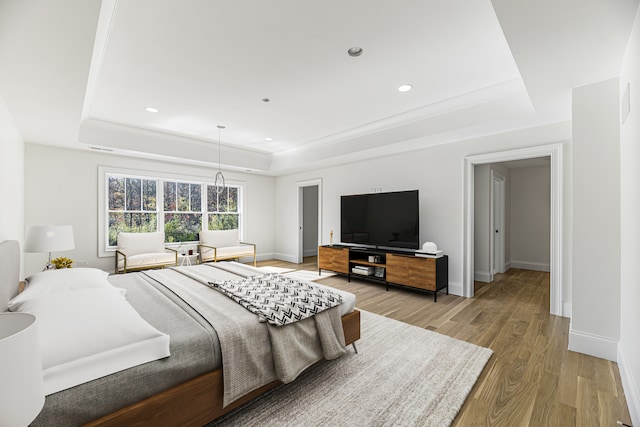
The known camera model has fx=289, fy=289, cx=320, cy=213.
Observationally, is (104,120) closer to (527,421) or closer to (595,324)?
(527,421)

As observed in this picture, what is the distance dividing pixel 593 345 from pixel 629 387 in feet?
2.27

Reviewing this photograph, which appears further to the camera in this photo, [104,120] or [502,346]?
[104,120]

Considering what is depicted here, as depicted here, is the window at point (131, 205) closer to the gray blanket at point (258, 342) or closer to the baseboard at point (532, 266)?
the gray blanket at point (258, 342)

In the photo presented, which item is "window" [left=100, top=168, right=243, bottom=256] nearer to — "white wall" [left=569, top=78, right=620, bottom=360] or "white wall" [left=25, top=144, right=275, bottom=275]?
"white wall" [left=25, top=144, right=275, bottom=275]

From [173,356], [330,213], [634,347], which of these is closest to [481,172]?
[330,213]

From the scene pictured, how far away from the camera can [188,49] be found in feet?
8.16

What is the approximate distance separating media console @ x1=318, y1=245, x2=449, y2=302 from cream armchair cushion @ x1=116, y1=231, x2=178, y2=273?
9.33 ft

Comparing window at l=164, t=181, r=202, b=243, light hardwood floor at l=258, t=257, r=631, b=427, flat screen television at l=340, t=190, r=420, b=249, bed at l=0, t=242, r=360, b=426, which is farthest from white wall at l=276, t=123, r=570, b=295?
window at l=164, t=181, r=202, b=243

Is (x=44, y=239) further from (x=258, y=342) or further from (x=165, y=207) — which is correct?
(x=165, y=207)

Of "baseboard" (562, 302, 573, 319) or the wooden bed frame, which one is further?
"baseboard" (562, 302, 573, 319)

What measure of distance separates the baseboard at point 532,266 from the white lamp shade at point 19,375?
7.46 meters

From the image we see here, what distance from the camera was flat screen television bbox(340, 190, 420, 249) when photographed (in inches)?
178

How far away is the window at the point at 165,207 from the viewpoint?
208 inches

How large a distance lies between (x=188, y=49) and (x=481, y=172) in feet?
15.8
